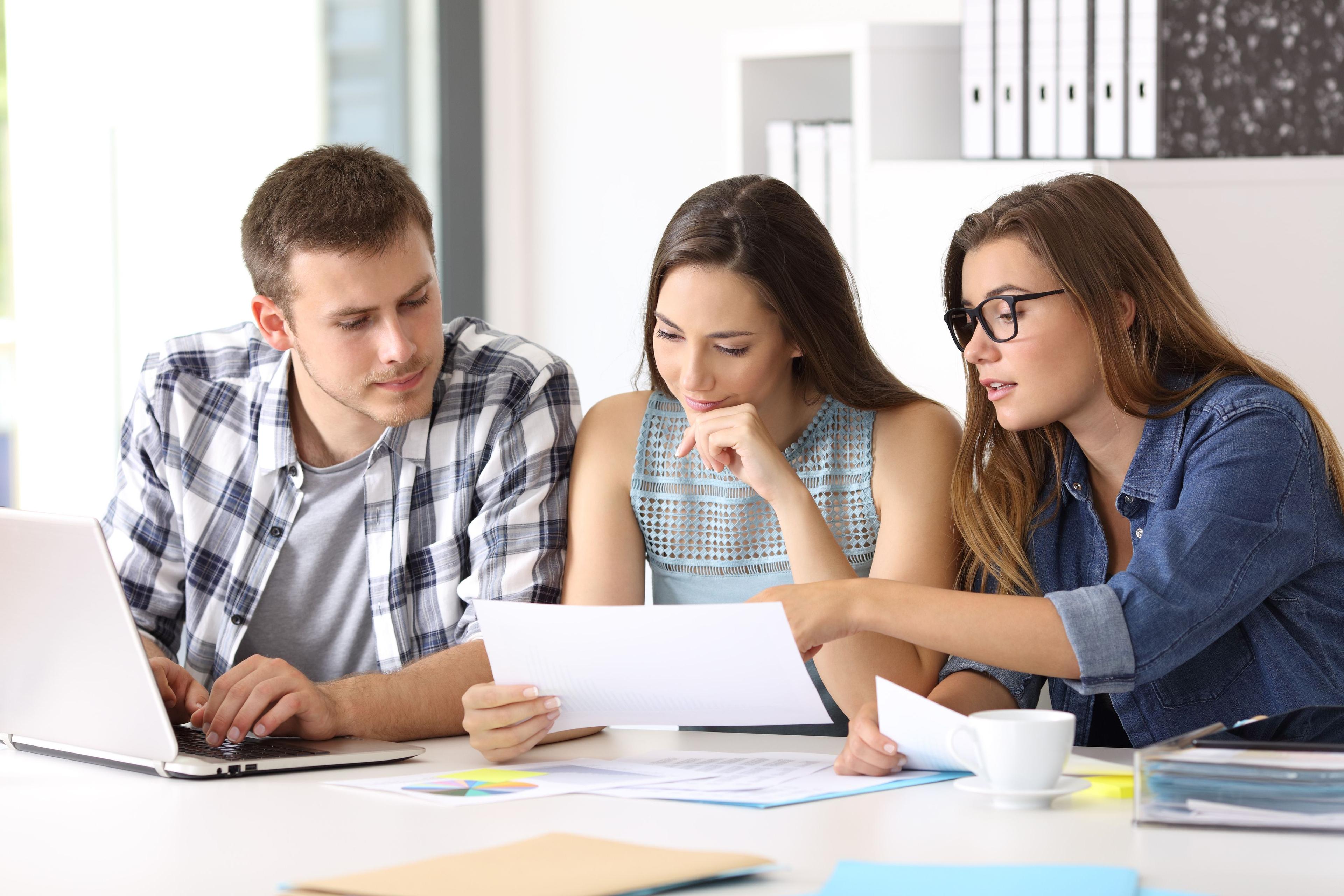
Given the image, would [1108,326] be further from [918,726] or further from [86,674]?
[86,674]

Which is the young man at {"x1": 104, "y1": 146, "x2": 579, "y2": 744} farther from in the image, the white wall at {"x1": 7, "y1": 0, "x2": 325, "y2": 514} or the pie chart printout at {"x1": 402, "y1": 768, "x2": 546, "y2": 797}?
the white wall at {"x1": 7, "y1": 0, "x2": 325, "y2": 514}

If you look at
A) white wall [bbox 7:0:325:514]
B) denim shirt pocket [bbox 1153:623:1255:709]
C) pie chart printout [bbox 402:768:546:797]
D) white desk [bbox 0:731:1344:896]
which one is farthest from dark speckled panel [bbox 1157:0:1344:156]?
white wall [bbox 7:0:325:514]

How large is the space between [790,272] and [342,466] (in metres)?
0.62

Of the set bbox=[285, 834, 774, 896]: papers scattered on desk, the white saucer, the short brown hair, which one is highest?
the short brown hair

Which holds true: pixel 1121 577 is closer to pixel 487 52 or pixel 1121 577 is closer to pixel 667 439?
pixel 667 439

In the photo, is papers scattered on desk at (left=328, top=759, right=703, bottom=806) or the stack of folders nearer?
the stack of folders

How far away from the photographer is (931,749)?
121cm

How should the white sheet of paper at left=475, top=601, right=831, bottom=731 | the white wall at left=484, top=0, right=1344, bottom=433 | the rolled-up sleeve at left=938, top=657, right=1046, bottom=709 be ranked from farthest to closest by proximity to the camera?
the white wall at left=484, top=0, right=1344, bottom=433 → the rolled-up sleeve at left=938, top=657, right=1046, bottom=709 → the white sheet of paper at left=475, top=601, right=831, bottom=731

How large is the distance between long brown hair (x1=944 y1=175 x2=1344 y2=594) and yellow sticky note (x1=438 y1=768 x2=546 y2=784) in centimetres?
57

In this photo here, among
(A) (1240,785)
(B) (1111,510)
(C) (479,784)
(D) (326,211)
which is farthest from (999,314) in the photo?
(D) (326,211)

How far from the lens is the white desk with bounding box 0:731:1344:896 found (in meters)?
0.96

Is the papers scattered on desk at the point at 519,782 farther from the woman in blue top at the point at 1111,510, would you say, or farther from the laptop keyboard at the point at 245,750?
the woman in blue top at the point at 1111,510

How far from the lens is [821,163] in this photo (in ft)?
8.57

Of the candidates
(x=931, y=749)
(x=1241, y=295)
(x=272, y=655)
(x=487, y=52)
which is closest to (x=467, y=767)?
(x=931, y=749)
